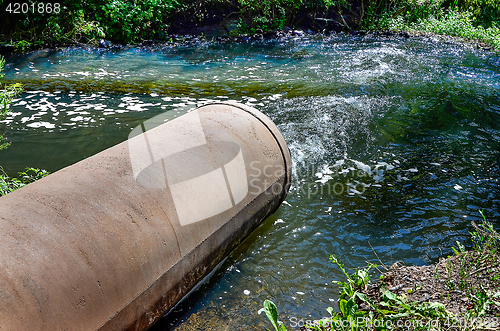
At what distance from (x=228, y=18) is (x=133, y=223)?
584 inches

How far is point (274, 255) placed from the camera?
3869 millimetres

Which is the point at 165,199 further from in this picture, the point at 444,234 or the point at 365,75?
the point at 365,75

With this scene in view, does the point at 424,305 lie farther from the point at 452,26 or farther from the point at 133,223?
the point at 452,26

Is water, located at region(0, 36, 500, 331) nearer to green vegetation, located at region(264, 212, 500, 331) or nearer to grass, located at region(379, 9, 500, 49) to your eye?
green vegetation, located at region(264, 212, 500, 331)

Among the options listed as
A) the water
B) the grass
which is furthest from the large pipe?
the grass

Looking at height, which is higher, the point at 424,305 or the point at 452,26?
the point at 452,26

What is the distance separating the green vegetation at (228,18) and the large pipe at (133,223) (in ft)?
37.3

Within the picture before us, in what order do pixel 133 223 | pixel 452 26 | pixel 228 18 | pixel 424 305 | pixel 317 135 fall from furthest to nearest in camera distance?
pixel 228 18, pixel 452 26, pixel 317 135, pixel 424 305, pixel 133 223

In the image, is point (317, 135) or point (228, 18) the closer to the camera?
point (317, 135)

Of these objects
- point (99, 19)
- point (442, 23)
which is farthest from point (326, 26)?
point (99, 19)

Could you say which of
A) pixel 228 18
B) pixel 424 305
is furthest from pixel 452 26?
pixel 424 305

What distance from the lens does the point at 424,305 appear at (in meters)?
2.54

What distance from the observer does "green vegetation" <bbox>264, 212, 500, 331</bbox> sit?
2.46 m

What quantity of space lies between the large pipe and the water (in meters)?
0.72
